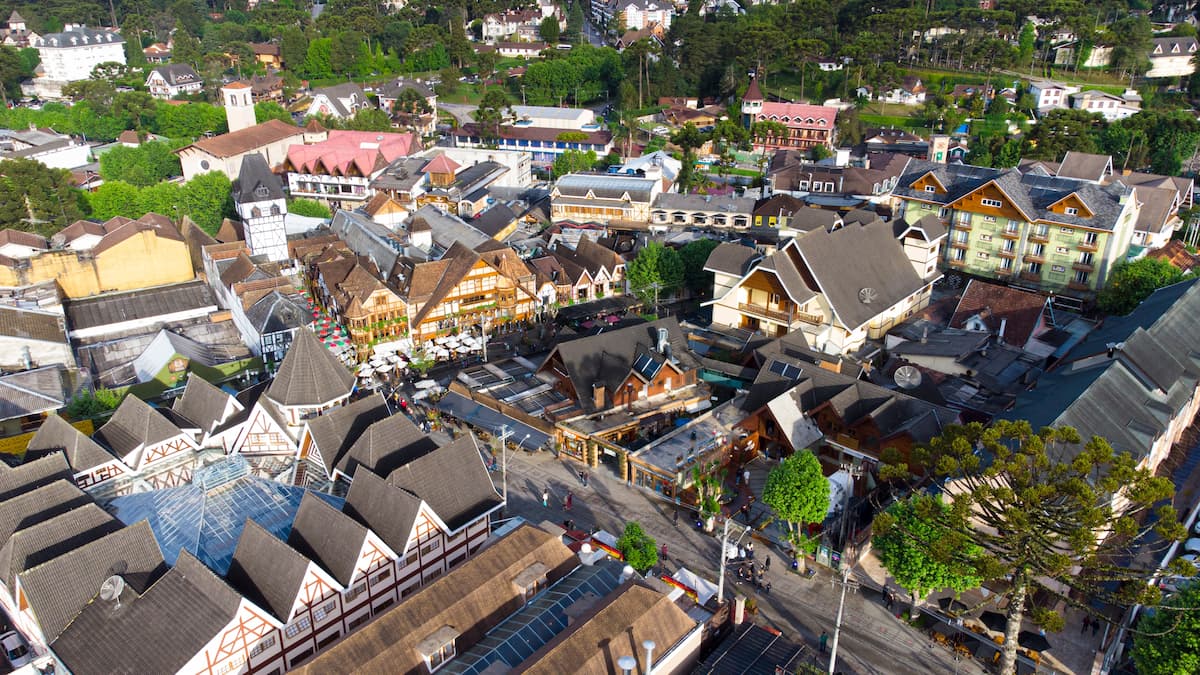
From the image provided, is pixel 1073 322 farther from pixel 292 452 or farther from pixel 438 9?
pixel 438 9

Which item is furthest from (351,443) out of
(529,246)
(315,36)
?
(315,36)

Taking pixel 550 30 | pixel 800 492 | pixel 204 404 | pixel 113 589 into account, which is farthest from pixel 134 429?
pixel 550 30

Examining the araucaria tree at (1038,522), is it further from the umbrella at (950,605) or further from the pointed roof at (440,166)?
the pointed roof at (440,166)

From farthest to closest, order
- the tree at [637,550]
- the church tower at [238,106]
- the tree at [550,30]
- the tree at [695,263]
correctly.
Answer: the tree at [550,30]
the church tower at [238,106]
the tree at [695,263]
the tree at [637,550]

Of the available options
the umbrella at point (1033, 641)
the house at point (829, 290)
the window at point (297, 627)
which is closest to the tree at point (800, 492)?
the umbrella at point (1033, 641)

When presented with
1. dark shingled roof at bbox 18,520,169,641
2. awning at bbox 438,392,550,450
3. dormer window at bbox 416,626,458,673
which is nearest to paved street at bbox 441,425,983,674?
awning at bbox 438,392,550,450

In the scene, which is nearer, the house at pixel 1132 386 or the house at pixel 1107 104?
the house at pixel 1132 386
